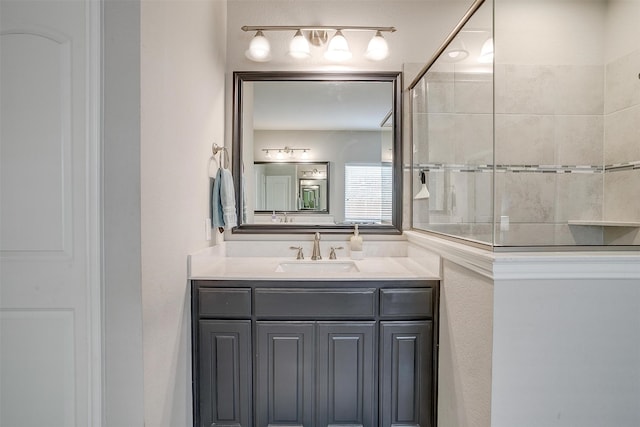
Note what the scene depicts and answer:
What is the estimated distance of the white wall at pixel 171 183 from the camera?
1080 mm

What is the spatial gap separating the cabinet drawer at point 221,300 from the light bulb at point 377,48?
1654 millimetres

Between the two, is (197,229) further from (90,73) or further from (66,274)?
(90,73)

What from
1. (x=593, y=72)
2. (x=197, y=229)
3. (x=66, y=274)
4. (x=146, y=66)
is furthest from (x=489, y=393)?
(x=593, y=72)

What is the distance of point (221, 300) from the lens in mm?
1474

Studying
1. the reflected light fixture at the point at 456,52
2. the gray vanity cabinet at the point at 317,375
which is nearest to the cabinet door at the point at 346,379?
the gray vanity cabinet at the point at 317,375

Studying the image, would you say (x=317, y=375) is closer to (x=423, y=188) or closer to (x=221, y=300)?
(x=221, y=300)

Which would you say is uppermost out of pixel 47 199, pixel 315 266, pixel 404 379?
pixel 47 199

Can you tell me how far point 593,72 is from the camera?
1.75 metres

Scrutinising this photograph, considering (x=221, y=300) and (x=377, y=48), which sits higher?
(x=377, y=48)

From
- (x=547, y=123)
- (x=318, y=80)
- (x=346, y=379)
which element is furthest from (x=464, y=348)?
(x=318, y=80)

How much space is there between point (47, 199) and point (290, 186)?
1236mm

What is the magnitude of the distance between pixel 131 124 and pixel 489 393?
1596 millimetres

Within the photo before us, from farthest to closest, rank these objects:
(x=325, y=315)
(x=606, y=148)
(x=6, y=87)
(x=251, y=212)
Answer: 1. (x=251, y=212)
2. (x=606, y=148)
3. (x=325, y=315)
4. (x=6, y=87)

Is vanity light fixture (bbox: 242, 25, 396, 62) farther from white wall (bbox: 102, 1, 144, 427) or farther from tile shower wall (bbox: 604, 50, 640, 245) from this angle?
tile shower wall (bbox: 604, 50, 640, 245)
